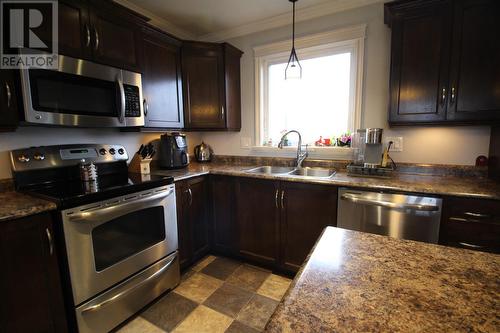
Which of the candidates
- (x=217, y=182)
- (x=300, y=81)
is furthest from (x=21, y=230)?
(x=300, y=81)

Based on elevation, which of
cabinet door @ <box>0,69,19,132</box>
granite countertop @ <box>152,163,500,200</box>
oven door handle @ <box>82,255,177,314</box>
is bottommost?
oven door handle @ <box>82,255,177,314</box>

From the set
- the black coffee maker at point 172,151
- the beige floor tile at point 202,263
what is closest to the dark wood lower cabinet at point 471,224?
the beige floor tile at point 202,263

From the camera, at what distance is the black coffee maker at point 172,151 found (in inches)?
94.9

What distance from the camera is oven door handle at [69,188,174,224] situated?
1341mm

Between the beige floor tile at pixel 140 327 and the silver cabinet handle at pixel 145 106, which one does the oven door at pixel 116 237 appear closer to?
the beige floor tile at pixel 140 327

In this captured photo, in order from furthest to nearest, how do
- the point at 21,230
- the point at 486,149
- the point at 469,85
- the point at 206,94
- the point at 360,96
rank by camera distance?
the point at 206,94 < the point at 360,96 < the point at 486,149 < the point at 469,85 < the point at 21,230

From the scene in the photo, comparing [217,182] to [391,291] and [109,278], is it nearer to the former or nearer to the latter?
[109,278]

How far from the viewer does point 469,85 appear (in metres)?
1.67

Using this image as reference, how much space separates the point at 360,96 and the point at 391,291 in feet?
6.62

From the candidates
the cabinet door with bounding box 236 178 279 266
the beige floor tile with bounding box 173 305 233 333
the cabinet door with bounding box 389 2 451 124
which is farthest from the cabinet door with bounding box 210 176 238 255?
the cabinet door with bounding box 389 2 451 124

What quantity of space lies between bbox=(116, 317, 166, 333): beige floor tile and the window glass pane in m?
1.98

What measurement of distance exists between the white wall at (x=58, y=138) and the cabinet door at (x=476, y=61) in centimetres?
263

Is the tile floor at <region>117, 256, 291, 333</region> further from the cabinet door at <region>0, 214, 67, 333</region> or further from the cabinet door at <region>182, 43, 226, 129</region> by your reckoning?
the cabinet door at <region>182, 43, 226, 129</region>

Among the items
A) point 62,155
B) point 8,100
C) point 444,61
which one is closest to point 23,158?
point 62,155
